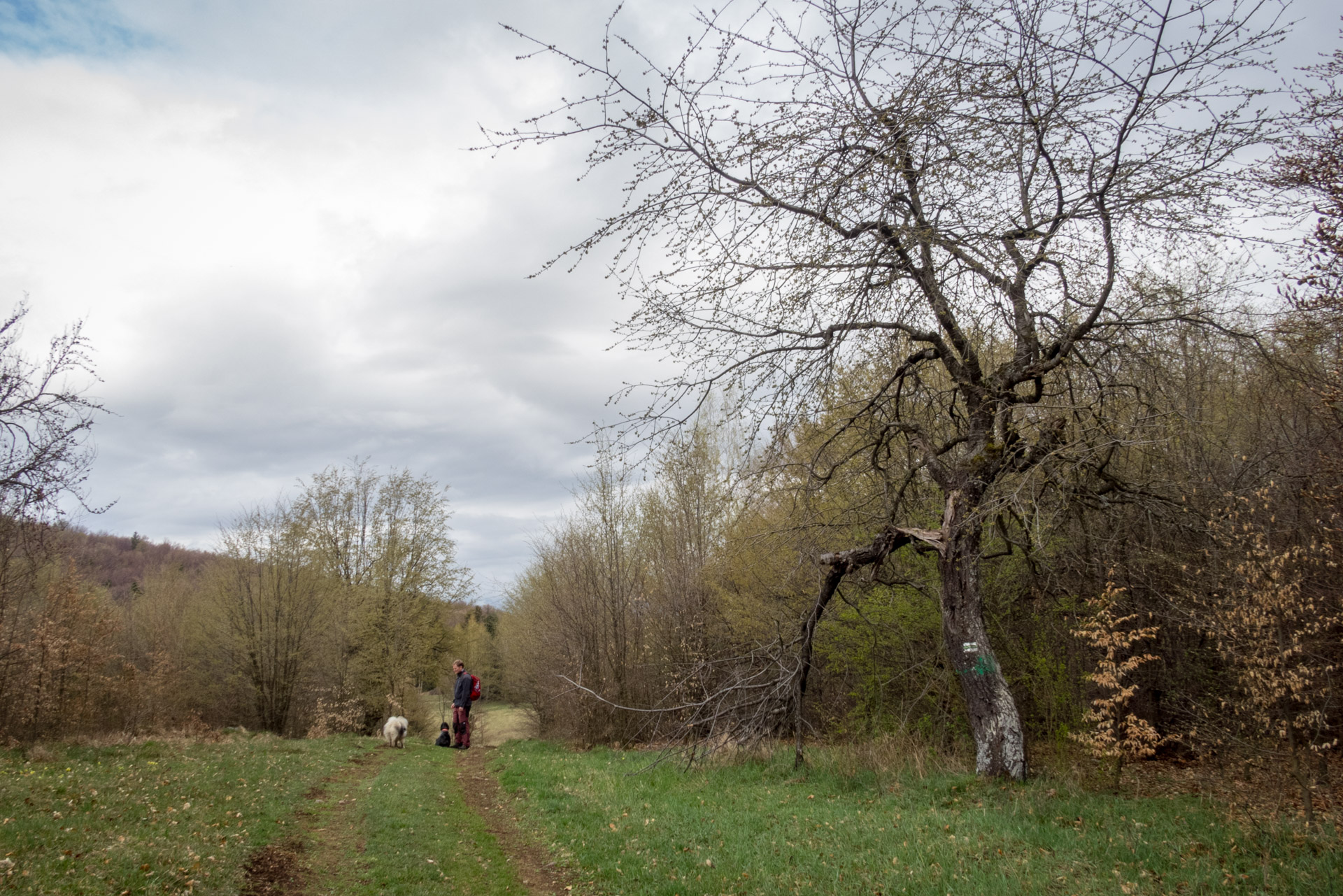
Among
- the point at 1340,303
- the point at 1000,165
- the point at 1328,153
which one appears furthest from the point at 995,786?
the point at 1328,153

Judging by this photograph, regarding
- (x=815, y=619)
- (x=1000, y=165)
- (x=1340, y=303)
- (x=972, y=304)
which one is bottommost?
(x=815, y=619)

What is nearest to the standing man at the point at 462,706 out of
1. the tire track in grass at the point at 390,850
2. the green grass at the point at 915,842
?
the tire track in grass at the point at 390,850

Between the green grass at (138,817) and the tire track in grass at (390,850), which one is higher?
the green grass at (138,817)

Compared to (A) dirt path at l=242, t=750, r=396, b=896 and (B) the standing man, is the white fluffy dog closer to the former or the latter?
(B) the standing man

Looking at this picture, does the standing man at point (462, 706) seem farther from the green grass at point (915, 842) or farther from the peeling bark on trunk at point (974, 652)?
the peeling bark on trunk at point (974, 652)

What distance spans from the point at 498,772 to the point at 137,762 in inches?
226

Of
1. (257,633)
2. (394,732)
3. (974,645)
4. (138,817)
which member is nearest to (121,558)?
(257,633)

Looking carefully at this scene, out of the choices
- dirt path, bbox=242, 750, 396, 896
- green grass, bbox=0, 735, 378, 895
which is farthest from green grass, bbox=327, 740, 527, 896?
green grass, bbox=0, 735, 378, 895

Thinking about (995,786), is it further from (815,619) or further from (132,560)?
(132,560)

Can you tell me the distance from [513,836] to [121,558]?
57673mm

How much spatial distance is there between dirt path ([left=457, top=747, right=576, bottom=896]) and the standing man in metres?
3.93

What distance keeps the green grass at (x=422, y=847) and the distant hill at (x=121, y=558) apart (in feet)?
44.5

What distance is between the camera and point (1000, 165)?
17.7ft

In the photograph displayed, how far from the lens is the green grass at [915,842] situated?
15.1ft
